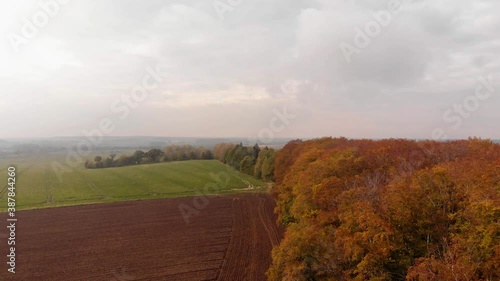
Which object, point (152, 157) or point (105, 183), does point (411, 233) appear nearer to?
point (105, 183)

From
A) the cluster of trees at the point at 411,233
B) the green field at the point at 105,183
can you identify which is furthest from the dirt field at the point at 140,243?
the cluster of trees at the point at 411,233

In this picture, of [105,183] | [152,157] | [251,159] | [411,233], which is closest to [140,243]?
[411,233]

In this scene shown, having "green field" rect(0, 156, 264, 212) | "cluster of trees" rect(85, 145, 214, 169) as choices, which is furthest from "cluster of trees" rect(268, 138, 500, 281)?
"cluster of trees" rect(85, 145, 214, 169)

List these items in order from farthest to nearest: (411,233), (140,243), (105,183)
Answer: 1. (105,183)
2. (140,243)
3. (411,233)

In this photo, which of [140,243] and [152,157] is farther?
[152,157]

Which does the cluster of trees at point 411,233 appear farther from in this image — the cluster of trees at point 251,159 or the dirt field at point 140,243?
the cluster of trees at point 251,159
